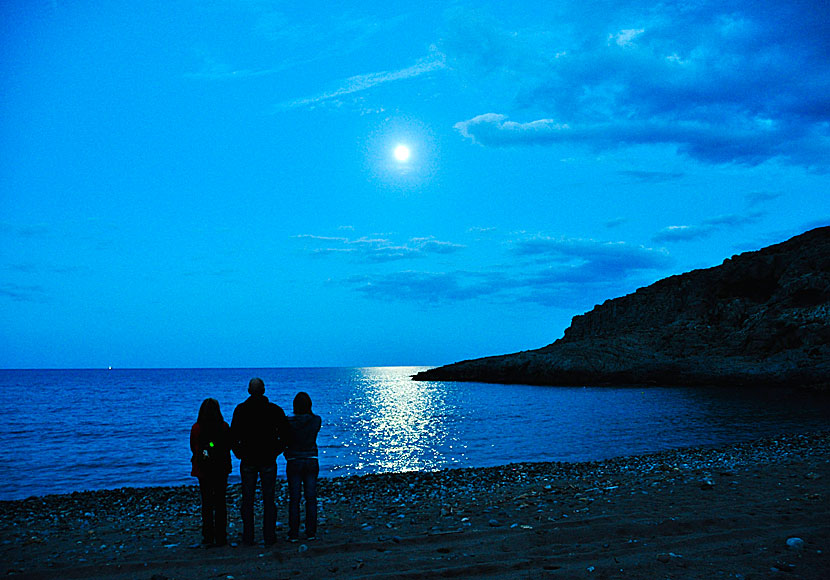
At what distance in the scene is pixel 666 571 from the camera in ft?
26.2

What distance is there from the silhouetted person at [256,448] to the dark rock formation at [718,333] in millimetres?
80628

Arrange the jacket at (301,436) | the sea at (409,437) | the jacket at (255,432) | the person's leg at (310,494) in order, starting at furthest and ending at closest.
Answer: the sea at (409,437) < the person's leg at (310,494) < the jacket at (301,436) < the jacket at (255,432)

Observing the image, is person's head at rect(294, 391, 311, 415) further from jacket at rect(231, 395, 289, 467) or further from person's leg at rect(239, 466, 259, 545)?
person's leg at rect(239, 466, 259, 545)

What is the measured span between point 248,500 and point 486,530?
4.62 m

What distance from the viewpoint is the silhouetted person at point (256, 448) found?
33.8 feet

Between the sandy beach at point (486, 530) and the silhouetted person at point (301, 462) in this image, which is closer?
the sandy beach at point (486, 530)

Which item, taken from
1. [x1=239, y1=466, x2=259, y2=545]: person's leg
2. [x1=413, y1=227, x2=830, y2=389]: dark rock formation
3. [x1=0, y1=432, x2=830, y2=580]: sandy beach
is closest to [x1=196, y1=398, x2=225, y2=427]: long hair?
[x1=239, y1=466, x2=259, y2=545]: person's leg

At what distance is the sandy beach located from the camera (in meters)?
8.55

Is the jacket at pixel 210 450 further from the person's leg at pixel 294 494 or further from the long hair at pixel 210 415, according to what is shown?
the person's leg at pixel 294 494

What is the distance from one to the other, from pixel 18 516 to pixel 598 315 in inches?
5429

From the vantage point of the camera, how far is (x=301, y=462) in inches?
430

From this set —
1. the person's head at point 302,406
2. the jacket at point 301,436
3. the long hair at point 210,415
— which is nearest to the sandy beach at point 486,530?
the jacket at point 301,436

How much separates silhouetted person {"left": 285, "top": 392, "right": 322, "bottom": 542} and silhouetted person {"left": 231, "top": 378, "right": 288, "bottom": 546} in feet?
1.26

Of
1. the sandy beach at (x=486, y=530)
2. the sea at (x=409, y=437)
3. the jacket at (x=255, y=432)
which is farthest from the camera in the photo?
the sea at (x=409, y=437)
